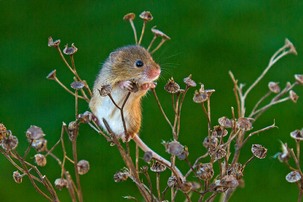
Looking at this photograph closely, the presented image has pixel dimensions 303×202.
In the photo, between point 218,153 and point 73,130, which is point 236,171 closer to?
point 218,153

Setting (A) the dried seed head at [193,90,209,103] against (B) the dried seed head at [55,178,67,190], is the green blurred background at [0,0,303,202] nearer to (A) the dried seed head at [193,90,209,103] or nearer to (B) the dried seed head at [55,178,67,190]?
(B) the dried seed head at [55,178,67,190]

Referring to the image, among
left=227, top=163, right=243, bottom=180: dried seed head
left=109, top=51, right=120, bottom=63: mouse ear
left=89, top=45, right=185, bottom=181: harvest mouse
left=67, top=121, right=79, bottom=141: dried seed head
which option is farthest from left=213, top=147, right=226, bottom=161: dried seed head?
left=109, top=51, right=120, bottom=63: mouse ear

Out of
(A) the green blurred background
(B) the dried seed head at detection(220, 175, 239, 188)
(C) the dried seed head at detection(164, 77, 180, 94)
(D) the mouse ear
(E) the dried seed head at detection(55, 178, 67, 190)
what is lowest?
(A) the green blurred background

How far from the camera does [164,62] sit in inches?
68.8

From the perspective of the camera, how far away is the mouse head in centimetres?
106

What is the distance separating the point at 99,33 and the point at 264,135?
0.64 meters

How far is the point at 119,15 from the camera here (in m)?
2.02

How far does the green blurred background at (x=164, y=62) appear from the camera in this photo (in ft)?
5.73

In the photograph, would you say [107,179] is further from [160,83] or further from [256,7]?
[256,7]

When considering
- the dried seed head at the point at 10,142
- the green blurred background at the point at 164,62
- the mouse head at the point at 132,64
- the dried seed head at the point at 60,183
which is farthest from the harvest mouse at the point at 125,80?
the green blurred background at the point at 164,62

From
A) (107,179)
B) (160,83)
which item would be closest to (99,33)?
(160,83)

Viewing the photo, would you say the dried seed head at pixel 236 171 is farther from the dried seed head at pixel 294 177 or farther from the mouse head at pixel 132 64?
the mouse head at pixel 132 64

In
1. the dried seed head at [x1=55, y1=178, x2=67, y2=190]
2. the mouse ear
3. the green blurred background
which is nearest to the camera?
the dried seed head at [x1=55, y1=178, x2=67, y2=190]

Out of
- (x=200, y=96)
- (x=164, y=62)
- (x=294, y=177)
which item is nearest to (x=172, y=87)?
(x=200, y=96)
